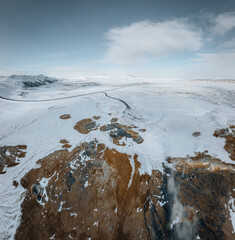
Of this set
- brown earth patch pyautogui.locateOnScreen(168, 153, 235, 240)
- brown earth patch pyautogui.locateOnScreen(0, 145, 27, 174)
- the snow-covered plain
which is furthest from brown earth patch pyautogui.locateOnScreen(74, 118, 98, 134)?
brown earth patch pyautogui.locateOnScreen(168, 153, 235, 240)

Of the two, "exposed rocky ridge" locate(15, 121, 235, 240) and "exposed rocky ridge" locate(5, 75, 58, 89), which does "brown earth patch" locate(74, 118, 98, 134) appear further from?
"exposed rocky ridge" locate(5, 75, 58, 89)

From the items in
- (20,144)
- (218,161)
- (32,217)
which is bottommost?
(32,217)

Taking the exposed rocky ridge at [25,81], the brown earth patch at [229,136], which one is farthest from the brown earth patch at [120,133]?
the exposed rocky ridge at [25,81]

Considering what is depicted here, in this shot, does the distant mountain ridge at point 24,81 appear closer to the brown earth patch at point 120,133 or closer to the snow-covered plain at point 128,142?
the snow-covered plain at point 128,142

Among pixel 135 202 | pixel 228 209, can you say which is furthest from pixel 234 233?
pixel 135 202

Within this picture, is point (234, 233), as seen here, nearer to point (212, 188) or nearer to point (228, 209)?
point (228, 209)
